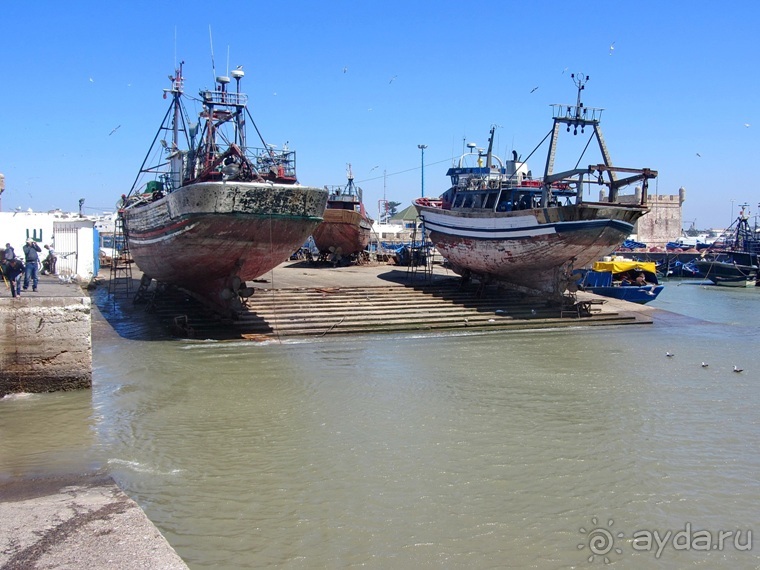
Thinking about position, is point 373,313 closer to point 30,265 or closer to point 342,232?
point 30,265

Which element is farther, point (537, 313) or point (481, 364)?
point (537, 313)

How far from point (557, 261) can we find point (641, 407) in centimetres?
914

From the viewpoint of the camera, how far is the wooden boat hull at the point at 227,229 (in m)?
14.5

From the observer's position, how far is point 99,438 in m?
8.22

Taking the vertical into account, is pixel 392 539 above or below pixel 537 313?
below

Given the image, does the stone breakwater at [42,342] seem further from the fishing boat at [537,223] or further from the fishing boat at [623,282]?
the fishing boat at [623,282]

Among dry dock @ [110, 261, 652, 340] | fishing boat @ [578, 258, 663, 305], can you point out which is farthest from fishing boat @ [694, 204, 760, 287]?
dry dock @ [110, 261, 652, 340]

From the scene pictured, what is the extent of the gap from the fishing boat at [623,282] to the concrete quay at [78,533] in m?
20.8

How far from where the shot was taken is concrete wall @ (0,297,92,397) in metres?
9.29

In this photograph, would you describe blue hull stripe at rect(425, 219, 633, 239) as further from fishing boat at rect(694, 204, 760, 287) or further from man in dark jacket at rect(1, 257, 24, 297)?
fishing boat at rect(694, 204, 760, 287)

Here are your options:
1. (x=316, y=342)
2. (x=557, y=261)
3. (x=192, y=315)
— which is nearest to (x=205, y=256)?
(x=192, y=315)

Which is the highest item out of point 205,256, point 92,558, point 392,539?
point 205,256

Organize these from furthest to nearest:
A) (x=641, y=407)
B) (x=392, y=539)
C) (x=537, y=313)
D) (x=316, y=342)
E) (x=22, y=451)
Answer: (x=537, y=313), (x=316, y=342), (x=641, y=407), (x=22, y=451), (x=392, y=539)

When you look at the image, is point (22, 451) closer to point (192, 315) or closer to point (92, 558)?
point (92, 558)
